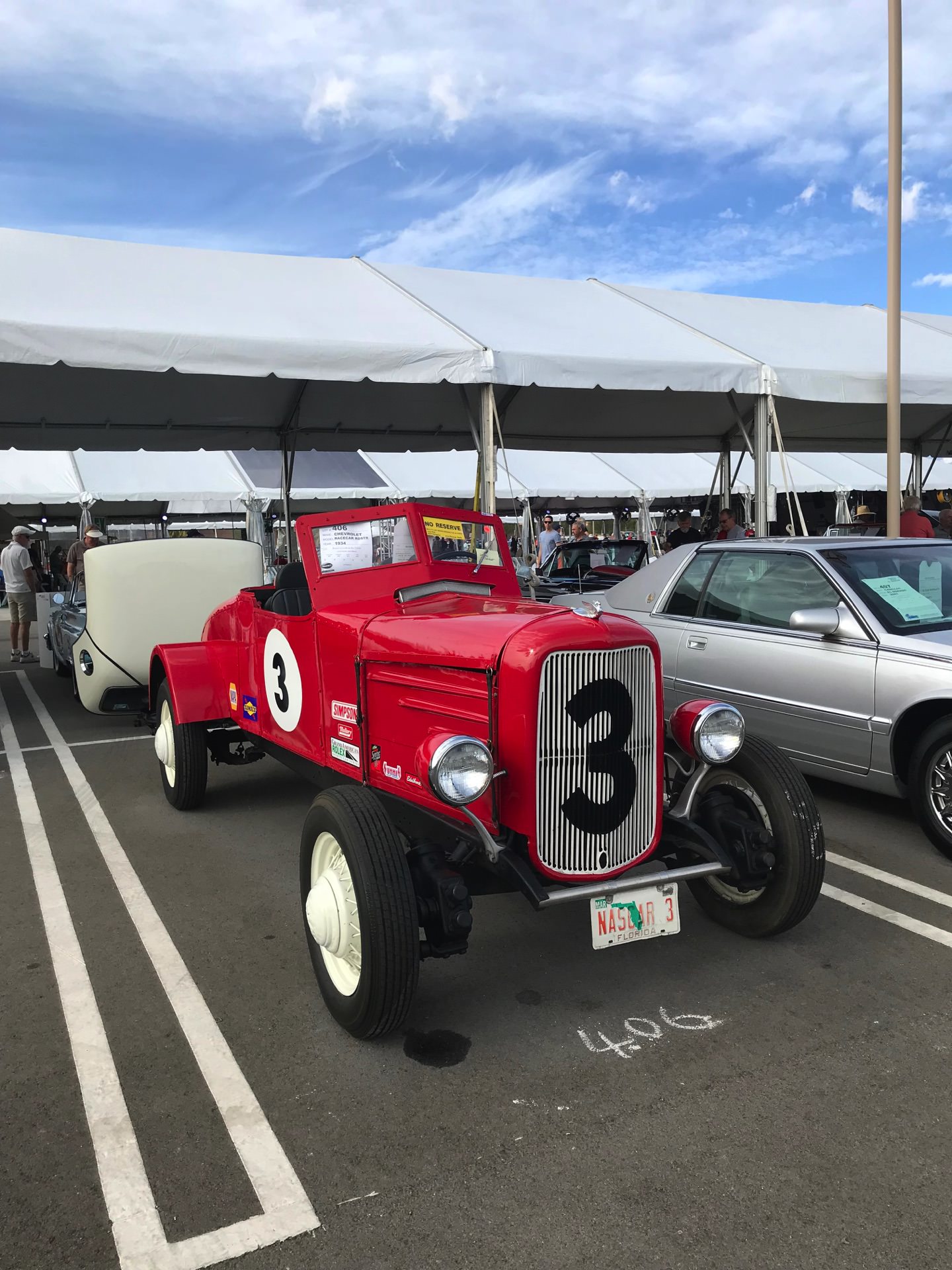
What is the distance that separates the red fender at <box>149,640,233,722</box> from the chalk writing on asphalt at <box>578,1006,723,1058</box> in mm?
3205

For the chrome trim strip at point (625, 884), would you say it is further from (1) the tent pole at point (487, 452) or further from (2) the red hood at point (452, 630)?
(1) the tent pole at point (487, 452)

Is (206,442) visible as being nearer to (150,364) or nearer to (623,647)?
(150,364)

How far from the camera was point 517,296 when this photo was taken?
11.5 meters

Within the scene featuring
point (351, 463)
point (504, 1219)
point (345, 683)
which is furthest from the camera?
point (351, 463)

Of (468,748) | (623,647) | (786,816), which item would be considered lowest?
(786,816)

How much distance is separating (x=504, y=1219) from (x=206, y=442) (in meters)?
12.8

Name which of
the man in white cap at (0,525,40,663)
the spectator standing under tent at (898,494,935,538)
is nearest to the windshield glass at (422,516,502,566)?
the spectator standing under tent at (898,494,935,538)

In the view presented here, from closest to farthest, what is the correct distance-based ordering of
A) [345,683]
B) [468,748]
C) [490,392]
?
[468,748] → [345,683] → [490,392]

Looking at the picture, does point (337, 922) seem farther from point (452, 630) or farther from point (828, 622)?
point (828, 622)

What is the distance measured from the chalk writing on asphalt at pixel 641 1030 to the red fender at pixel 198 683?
321 cm

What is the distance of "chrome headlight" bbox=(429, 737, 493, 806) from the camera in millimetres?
2846

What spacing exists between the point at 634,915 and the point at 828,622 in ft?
8.26

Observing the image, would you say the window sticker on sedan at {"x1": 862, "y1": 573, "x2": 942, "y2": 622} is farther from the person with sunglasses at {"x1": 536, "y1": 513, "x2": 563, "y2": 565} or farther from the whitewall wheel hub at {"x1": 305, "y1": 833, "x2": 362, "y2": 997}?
the person with sunglasses at {"x1": 536, "y1": 513, "x2": 563, "y2": 565}

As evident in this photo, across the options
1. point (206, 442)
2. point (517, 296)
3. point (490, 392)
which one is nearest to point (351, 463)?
point (206, 442)
